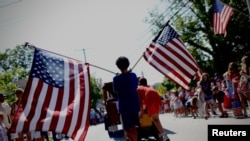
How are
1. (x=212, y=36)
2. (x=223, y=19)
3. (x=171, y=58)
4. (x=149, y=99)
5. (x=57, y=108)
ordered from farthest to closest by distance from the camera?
(x=212, y=36), (x=223, y=19), (x=149, y=99), (x=171, y=58), (x=57, y=108)

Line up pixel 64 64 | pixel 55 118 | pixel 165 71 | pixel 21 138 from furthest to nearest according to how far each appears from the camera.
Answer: pixel 21 138, pixel 165 71, pixel 64 64, pixel 55 118

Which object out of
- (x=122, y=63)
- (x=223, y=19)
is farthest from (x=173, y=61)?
(x=223, y=19)

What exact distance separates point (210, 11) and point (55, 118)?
38.9 m

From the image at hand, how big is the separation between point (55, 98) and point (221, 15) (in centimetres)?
896

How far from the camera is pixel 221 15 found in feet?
41.2

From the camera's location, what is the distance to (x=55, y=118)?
16.5 feet

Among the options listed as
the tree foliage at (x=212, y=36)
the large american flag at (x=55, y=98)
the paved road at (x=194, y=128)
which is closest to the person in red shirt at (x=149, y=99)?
the paved road at (x=194, y=128)

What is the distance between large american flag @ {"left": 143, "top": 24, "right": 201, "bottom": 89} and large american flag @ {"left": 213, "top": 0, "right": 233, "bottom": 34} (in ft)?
17.1

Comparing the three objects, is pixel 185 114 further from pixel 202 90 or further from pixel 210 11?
pixel 210 11

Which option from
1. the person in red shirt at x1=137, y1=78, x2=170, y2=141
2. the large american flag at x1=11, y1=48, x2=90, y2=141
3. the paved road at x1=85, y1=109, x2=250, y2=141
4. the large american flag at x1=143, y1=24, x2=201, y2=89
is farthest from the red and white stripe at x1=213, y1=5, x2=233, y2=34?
the large american flag at x1=11, y1=48, x2=90, y2=141

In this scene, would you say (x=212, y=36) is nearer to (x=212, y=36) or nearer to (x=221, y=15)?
(x=212, y=36)

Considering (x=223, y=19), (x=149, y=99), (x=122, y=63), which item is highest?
(x=223, y=19)

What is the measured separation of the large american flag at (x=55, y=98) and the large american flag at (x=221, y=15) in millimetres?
8151

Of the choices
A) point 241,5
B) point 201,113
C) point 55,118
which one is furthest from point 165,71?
point 241,5
